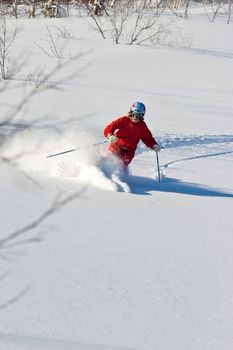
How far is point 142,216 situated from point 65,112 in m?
5.93

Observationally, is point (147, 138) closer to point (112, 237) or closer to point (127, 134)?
point (127, 134)

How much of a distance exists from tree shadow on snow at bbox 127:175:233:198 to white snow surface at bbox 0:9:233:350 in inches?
0.6

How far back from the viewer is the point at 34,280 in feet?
13.1

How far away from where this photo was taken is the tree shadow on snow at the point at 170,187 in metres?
7.06

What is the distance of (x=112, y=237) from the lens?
5.17 m

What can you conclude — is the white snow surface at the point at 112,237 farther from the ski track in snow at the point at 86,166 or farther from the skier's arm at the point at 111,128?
the skier's arm at the point at 111,128

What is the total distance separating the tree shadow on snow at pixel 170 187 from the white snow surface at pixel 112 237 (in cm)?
2

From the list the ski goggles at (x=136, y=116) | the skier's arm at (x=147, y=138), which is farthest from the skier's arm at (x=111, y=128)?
the skier's arm at (x=147, y=138)

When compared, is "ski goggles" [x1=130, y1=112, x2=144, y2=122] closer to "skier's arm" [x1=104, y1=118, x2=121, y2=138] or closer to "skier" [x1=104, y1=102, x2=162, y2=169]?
"skier" [x1=104, y1=102, x2=162, y2=169]

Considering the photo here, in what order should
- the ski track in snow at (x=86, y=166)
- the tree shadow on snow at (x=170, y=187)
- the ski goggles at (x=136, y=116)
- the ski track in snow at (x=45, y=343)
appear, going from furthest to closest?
the ski goggles at (x=136, y=116) < the tree shadow on snow at (x=170, y=187) < the ski track in snow at (x=86, y=166) < the ski track in snow at (x=45, y=343)

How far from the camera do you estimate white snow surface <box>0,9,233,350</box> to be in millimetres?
3303

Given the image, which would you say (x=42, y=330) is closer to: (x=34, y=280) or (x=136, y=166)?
(x=34, y=280)

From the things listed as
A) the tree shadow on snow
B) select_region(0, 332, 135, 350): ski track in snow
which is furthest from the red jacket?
select_region(0, 332, 135, 350): ski track in snow

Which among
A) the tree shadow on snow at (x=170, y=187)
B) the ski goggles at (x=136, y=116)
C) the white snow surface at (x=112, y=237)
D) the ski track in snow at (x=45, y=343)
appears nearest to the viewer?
the ski track in snow at (x=45, y=343)
